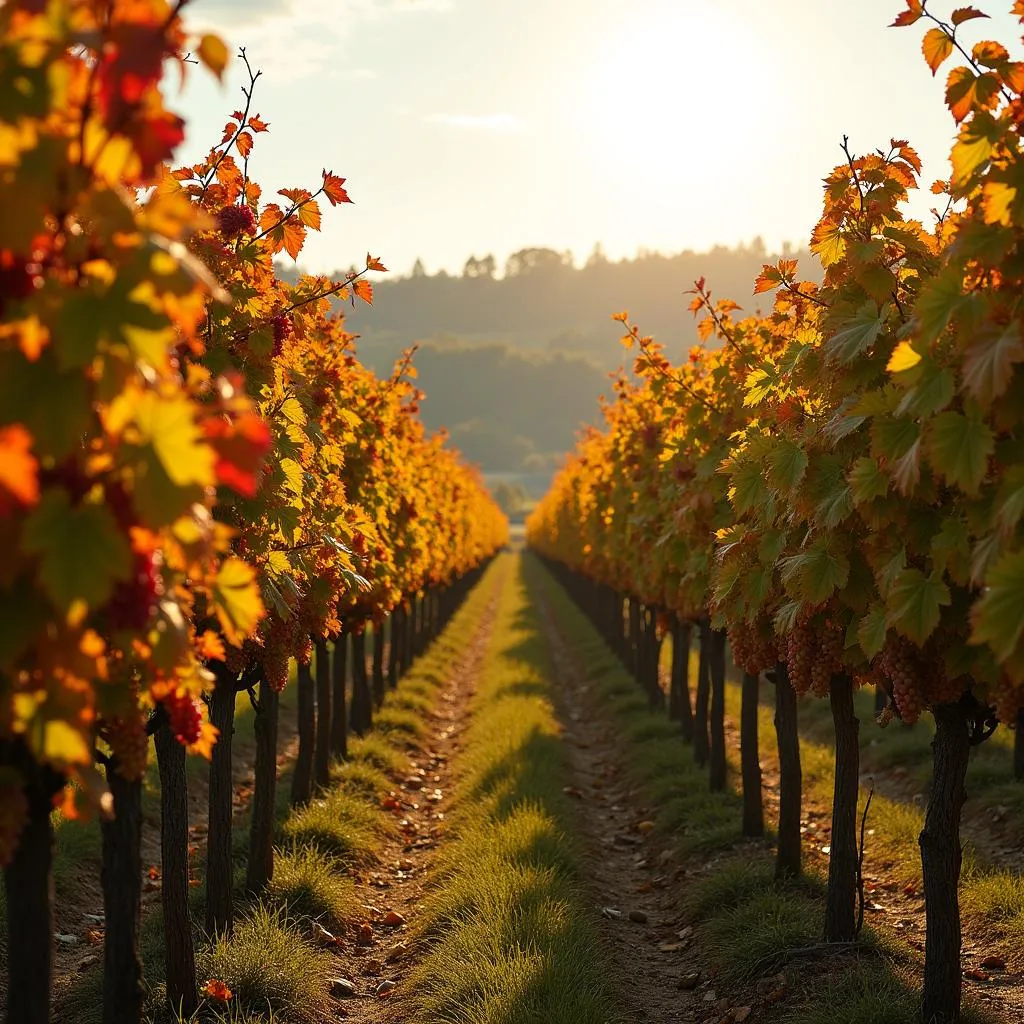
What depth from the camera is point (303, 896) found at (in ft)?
28.9

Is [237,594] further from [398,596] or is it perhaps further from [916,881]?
[398,596]

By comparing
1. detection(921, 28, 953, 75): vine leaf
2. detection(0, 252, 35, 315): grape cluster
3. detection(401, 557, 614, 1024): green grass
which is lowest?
detection(401, 557, 614, 1024): green grass

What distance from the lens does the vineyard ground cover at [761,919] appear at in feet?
21.5

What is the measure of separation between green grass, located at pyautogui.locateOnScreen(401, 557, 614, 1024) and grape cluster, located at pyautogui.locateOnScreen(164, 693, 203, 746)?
3522 millimetres

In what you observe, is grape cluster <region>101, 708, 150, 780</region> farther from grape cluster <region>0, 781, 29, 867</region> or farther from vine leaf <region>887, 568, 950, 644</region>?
vine leaf <region>887, 568, 950, 644</region>

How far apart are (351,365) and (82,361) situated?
947cm

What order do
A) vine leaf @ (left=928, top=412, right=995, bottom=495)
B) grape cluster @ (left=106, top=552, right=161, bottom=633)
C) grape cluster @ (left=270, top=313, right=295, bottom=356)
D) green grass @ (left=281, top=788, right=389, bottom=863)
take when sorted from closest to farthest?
grape cluster @ (left=106, top=552, right=161, bottom=633)
vine leaf @ (left=928, top=412, right=995, bottom=495)
grape cluster @ (left=270, top=313, right=295, bottom=356)
green grass @ (left=281, top=788, right=389, bottom=863)

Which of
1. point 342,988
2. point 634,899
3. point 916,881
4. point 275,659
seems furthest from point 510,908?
point 916,881

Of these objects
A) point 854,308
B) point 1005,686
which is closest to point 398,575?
point 854,308

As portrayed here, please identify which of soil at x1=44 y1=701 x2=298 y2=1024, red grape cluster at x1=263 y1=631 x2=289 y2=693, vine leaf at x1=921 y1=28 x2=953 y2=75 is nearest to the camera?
vine leaf at x1=921 y1=28 x2=953 y2=75

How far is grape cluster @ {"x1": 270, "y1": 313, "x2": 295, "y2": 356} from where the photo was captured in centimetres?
636

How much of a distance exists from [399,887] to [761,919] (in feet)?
11.8

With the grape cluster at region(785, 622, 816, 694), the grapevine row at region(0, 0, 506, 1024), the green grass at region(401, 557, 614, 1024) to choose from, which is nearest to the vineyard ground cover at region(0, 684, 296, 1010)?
the green grass at region(401, 557, 614, 1024)

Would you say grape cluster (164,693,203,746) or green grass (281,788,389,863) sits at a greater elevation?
grape cluster (164,693,203,746)
